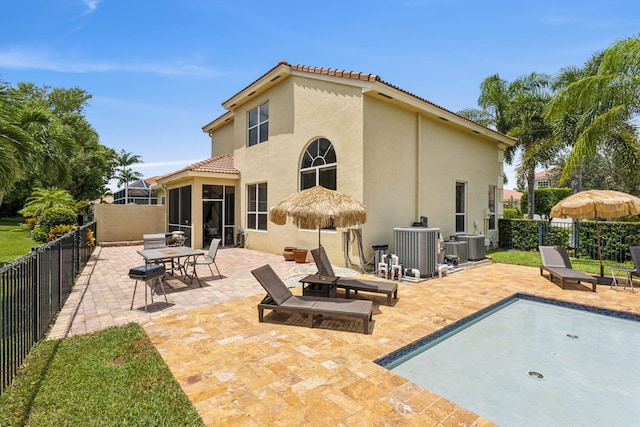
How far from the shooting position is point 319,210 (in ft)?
23.4

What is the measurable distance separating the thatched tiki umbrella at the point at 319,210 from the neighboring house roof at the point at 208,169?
9.84 m

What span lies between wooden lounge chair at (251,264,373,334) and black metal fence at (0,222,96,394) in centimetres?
328

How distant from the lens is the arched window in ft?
39.0

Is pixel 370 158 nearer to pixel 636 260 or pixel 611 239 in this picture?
pixel 636 260

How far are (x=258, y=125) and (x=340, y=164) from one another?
7112 millimetres

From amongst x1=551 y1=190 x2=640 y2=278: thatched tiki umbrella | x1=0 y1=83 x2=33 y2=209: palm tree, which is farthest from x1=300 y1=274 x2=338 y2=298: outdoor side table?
x1=0 y1=83 x2=33 y2=209: palm tree

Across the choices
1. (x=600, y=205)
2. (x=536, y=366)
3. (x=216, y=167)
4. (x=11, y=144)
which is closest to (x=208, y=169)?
(x=216, y=167)

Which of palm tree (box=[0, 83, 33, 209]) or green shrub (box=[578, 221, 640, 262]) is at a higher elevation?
palm tree (box=[0, 83, 33, 209])

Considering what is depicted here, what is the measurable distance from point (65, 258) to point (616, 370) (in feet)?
38.2

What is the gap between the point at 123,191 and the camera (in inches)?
1487

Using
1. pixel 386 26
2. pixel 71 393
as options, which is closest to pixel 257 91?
pixel 386 26

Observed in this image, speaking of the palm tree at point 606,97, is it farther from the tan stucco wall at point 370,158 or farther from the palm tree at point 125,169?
the palm tree at point 125,169

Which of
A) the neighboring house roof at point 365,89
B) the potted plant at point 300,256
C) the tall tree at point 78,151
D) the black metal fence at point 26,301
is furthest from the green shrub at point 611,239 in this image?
the tall tree at point 78,151

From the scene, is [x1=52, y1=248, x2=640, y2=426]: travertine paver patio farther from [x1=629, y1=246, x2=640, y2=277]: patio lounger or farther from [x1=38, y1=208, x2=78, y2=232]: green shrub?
[x1=38, y1=208, x2=78, y2=232]: green shrub
